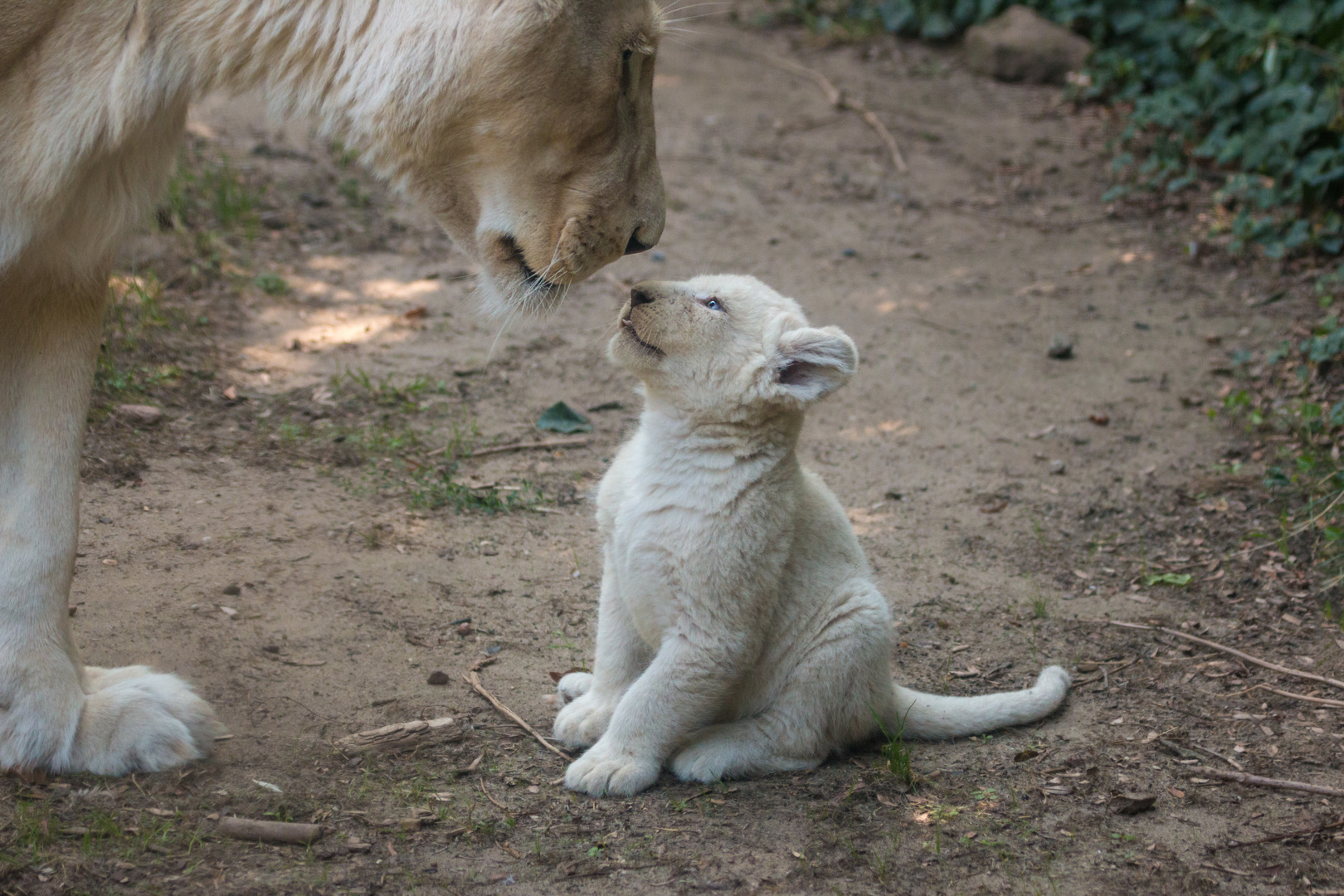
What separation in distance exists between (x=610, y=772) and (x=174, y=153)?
2.09 m

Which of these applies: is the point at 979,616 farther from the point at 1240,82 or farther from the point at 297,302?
the point at 1240,82

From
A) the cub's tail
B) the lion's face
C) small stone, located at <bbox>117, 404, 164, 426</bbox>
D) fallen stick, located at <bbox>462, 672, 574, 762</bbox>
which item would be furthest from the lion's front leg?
the cub's tail

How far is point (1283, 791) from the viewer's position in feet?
11.1

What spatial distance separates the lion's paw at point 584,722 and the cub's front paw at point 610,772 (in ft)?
0.57

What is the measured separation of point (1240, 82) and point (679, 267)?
4734mm

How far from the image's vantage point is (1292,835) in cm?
315

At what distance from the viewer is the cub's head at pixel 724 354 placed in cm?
338

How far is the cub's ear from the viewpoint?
132 inches

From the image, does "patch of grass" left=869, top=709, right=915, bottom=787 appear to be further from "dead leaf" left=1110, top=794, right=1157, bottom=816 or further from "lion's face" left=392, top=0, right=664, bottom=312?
"lion's face" left=392, top=0, right=664, bottom=312

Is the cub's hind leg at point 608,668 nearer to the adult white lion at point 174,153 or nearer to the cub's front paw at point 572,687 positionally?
the cub's front paw at point 572,687

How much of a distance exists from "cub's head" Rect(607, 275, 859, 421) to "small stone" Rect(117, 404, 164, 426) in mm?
2574

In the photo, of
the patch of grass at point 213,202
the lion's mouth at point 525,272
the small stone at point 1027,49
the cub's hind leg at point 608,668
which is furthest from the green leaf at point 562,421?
the small stone at point 1027,49

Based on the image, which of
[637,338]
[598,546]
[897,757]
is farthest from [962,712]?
[598,546]

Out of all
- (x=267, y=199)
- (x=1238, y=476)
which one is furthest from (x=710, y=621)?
(x=267, y=199)
